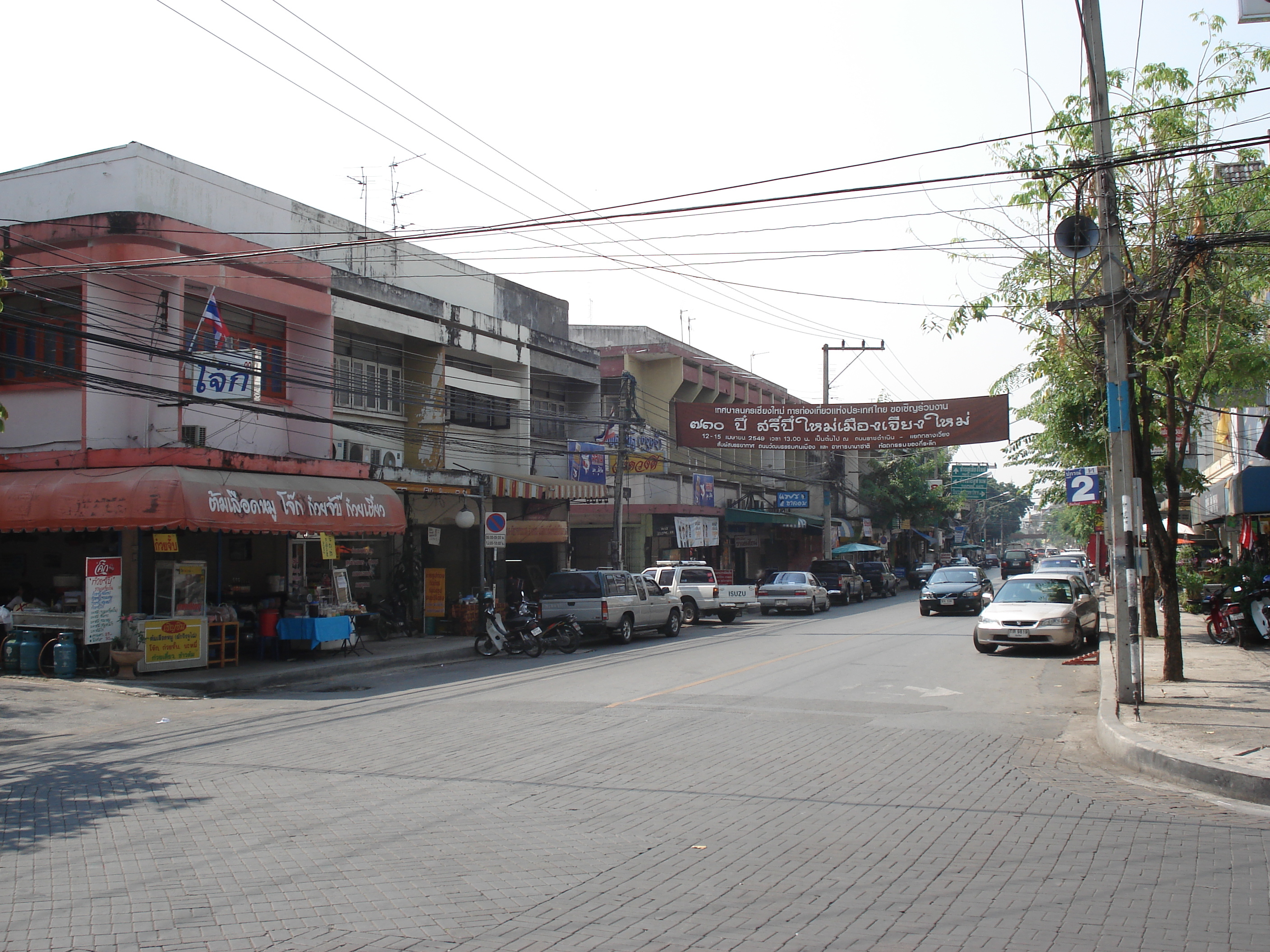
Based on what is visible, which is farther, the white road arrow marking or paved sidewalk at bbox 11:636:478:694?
paved sidewalk at bbox 11:636:478:694

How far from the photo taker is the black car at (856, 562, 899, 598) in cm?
4500

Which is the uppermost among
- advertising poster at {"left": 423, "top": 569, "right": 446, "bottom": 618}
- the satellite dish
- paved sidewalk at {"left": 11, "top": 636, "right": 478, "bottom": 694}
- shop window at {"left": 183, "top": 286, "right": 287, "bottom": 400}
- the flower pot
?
shop window at {"left": 183, "top": 286, "right": 287, "bottom": 400}

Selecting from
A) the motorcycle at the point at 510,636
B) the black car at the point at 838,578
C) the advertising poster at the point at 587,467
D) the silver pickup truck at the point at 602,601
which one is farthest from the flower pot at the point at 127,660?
the black car at the point at 838,578

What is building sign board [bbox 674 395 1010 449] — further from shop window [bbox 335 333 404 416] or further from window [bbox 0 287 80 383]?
window [bbox 0 287 80 383]

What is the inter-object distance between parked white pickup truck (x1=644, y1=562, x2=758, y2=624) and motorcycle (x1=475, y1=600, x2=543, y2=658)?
945 centimetres

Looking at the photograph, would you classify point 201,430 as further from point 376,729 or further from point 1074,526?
point 1074,526

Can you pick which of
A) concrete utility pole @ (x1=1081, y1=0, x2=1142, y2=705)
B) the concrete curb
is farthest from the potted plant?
concrete utility pole @ (x1=1081, y1=0, x2=1142, y2=705)

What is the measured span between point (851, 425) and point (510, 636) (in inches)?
420

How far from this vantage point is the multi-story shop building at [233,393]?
16.7m

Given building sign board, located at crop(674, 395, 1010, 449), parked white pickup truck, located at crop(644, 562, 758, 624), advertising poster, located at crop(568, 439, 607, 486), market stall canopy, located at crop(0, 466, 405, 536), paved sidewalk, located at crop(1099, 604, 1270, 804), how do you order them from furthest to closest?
advertising poster, located at crop(568, 439, 607, 486)
parked white pickup truck, located at crop(644, 562, 758, 624)
building sign board, located at crop(674, 395, 1010, 449)
market stall canopy, located at crop(0, 466, 405, 536)
paved sidewalk, located at crop(1099, 604, 1270, 804)

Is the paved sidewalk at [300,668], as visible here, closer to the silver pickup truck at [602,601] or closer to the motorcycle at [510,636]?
the motorcycle at [510,636]

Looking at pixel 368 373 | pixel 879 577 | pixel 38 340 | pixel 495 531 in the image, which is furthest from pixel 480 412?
pixel 879 577

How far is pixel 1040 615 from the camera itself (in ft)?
61.6

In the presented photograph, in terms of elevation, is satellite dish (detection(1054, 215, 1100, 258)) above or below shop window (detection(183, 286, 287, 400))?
Answer: below
